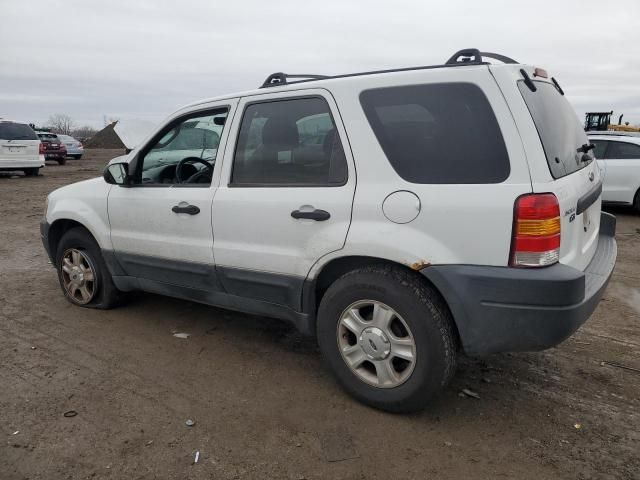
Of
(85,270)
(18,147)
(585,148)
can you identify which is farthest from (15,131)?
(585,148)

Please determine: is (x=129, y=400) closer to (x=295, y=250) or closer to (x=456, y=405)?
(x=295, y=250)

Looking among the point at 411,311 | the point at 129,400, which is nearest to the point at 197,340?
the point at 129,400

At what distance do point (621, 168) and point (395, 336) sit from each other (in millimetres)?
8679

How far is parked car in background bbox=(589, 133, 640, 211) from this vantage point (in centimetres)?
948

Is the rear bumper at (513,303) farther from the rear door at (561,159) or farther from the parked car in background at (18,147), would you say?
the parked car in background at (18,147)

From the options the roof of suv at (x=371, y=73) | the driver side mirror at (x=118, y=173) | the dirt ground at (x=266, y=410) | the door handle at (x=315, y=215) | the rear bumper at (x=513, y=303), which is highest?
the roof of suv at (x=371, y=73)

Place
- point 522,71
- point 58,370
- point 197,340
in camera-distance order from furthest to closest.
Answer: point 197,340 → point 58,370 → point 522,71

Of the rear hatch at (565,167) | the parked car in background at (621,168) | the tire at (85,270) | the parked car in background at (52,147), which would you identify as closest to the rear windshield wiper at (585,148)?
the rear hatch at (565,167)

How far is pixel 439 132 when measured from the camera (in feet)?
8.88

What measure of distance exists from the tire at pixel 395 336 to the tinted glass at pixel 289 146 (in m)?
0.63

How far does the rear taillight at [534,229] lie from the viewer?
2.44 metres

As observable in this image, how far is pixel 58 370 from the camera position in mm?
3482

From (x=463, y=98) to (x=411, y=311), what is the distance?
1145 millimetres

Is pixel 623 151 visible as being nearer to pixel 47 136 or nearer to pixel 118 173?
pixel 118 173
